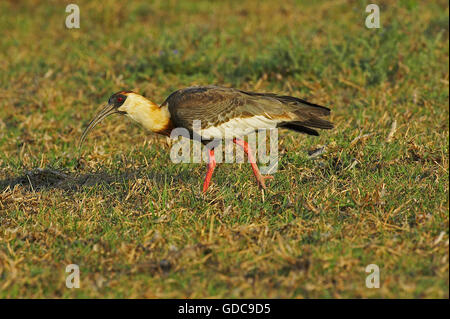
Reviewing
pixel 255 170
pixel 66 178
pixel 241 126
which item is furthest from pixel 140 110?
pixel 255 170

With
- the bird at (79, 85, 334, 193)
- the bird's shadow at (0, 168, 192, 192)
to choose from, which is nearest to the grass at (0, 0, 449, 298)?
the bird's shadow at (0, 168, 192, 192)

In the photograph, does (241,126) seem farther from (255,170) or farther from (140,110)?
(140,110)

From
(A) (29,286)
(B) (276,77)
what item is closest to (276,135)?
(B) (276,77)

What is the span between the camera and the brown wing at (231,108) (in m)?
5.47

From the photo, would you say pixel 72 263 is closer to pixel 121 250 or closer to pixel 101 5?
pixel 121 250

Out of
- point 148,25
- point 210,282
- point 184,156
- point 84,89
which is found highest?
point 148,25

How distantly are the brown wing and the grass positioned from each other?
461 millimetres

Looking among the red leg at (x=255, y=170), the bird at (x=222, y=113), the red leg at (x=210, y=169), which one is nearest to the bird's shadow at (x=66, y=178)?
the red leg at (x=210, y=169)

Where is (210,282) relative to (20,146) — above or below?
below

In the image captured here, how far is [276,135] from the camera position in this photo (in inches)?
252

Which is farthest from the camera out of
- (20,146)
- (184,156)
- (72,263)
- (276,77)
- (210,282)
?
(276,77)

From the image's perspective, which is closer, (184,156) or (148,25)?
(184,156)

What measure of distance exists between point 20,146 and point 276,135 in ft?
8.94

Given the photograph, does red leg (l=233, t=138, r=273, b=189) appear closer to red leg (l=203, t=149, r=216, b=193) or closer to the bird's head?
red leg (l=203, t=149, r=216, b=193)
